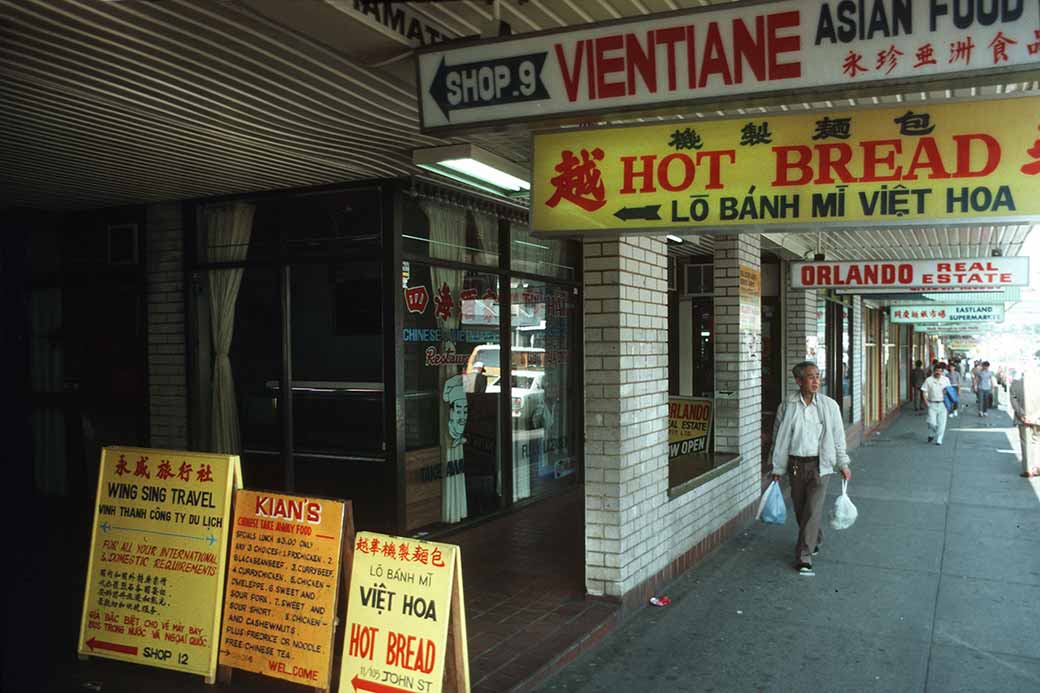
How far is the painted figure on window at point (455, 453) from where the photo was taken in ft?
25.5

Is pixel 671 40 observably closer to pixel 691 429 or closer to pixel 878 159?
pixel 878 159

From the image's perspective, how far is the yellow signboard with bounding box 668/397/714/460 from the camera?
8430 mm

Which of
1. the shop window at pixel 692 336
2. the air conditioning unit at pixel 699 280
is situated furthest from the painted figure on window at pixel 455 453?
the air conditioning unit at pixel 699 280

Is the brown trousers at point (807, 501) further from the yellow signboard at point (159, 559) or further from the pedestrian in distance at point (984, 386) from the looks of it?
the pedestrian in distance at point (984, 386)

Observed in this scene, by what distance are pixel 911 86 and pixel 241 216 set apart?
19.9 ft

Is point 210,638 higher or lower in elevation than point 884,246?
lower

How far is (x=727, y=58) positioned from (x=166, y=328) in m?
6.34

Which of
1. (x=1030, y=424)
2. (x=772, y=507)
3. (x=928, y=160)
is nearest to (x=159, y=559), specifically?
(x=928, y=160)

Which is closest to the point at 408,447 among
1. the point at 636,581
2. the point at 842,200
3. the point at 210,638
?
the point at 636,581

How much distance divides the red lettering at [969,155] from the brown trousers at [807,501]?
3924mm

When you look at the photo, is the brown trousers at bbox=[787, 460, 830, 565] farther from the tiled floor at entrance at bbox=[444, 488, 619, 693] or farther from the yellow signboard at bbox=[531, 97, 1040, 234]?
the yellow signboard at bbox=[531, 97, 1040, 234]

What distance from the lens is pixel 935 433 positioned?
16.7 metres

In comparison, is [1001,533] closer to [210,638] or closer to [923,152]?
[923,152]

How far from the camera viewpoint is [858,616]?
19.4 ft
